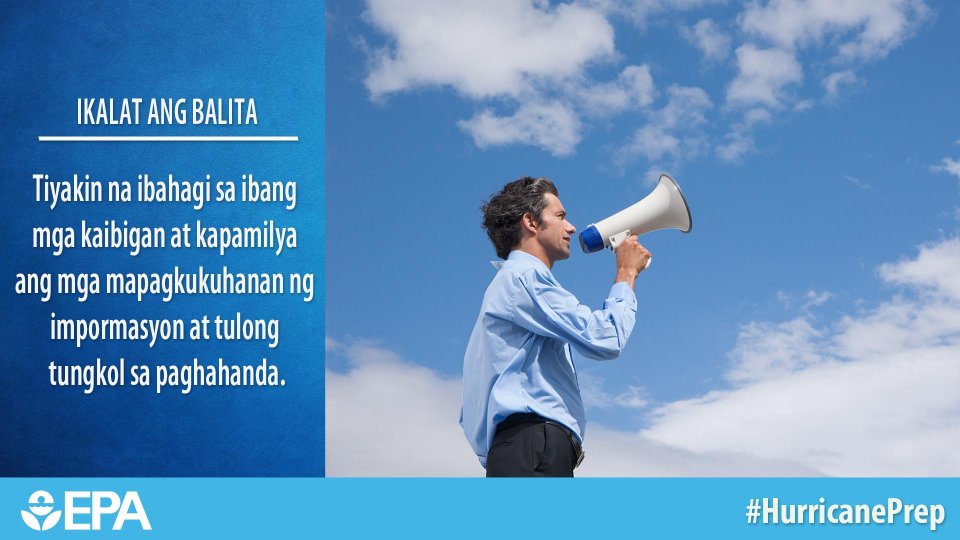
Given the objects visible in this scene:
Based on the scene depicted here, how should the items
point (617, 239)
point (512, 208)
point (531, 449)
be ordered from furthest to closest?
point (617, 239)
point (512, 208)
point (531, 449)

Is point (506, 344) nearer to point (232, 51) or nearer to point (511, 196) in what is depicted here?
point (511, 196)

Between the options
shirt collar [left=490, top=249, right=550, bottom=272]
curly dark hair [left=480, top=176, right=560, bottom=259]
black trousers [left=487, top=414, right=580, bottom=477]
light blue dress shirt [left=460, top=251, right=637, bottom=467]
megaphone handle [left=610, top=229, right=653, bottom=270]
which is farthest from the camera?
megaphone handle [left=610, top=229, right=653, bottom=270]

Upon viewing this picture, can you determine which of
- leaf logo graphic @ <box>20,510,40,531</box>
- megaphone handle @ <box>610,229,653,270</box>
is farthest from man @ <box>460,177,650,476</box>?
leaf logo graphic @ <box>20,510,40,531</box>

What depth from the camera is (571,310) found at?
2.86 m

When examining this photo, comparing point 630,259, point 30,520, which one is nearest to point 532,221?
point 630,259

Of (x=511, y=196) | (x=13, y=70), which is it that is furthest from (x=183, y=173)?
(x=511, y=196)

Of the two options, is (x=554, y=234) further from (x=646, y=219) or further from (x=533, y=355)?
(x=646, y=219)

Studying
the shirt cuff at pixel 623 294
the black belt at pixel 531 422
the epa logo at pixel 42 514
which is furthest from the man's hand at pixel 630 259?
the epa logo at pixel 42 514

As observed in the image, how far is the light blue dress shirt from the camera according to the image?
2812 mm

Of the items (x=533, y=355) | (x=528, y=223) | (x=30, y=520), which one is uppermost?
(x=528, y=223)

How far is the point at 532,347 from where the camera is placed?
113 inches

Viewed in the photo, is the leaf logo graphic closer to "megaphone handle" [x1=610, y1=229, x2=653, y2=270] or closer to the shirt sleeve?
the shirt sleeve

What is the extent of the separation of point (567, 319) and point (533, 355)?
16cm

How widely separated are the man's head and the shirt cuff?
20cm
